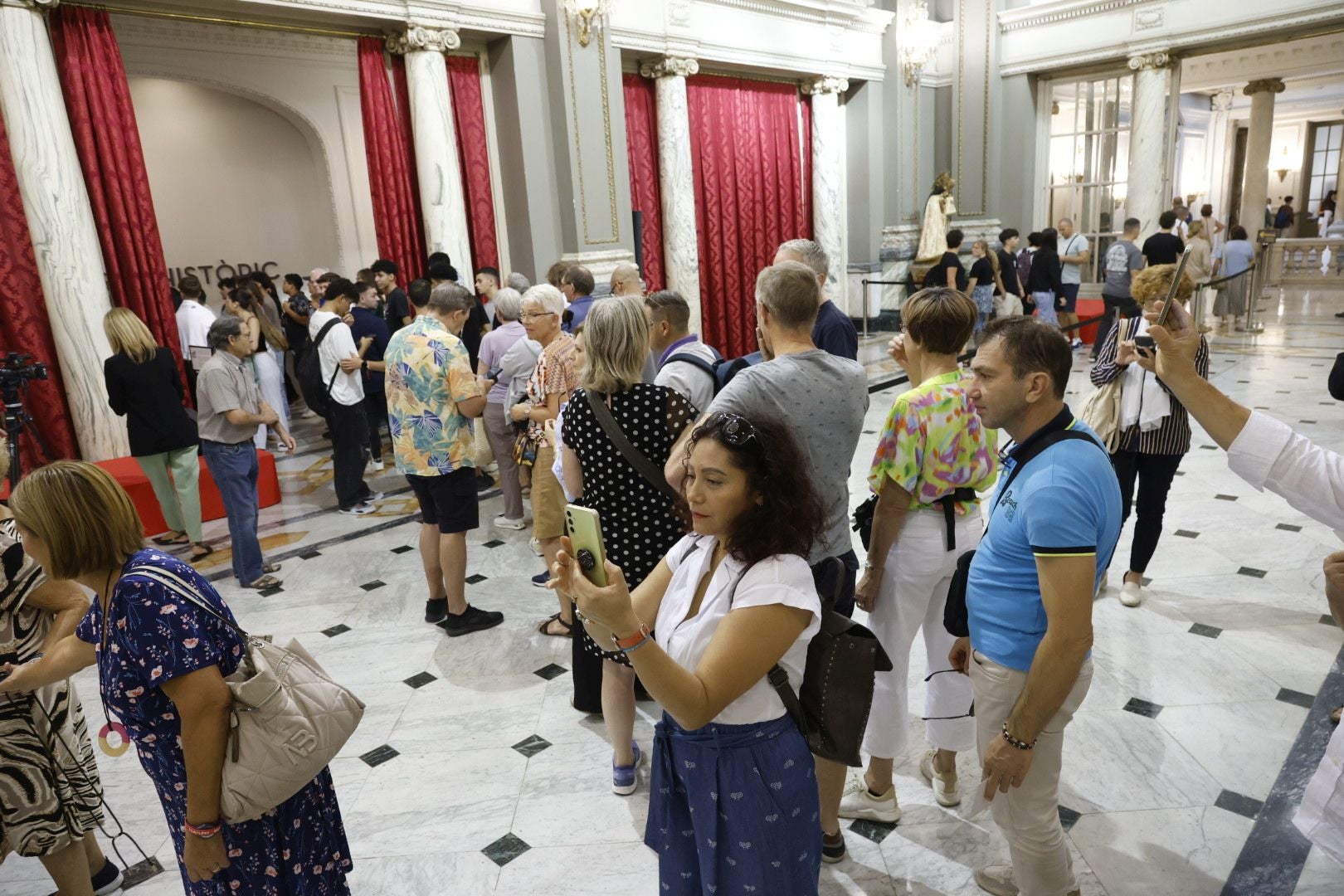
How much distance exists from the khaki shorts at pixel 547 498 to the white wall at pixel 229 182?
8.28m

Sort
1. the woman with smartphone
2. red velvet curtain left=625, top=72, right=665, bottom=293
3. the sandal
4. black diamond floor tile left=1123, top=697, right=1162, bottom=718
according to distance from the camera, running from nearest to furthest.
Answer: black diamond floor tile left=1123, top=697, right=1162, bottom=718 < the woman with smartphone < the sandal < red velvet curtain left=625, top=72, right=665, bottom=293

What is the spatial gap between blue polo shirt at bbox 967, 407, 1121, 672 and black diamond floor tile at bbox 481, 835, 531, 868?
5.14ft

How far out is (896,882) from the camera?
7.95 ft

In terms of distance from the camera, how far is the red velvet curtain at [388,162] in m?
7.32

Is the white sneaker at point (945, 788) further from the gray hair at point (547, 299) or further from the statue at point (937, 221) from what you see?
the statue at point (937, 221)

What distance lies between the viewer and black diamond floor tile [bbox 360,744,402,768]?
3193 millimetres

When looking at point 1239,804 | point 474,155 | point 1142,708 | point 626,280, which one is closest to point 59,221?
point 474,155

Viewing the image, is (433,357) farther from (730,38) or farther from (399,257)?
(730,38)

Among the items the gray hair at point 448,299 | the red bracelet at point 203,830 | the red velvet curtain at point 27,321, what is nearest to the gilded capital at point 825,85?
the gray hair at point 448,299

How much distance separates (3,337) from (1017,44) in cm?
1199

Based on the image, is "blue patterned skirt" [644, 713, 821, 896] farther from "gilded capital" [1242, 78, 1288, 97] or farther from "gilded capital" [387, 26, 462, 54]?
"gilded capital" [1242, 78, 1288, 97]

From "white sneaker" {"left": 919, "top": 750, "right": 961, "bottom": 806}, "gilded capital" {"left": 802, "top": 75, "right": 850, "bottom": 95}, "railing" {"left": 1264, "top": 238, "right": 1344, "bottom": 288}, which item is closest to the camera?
"white sneaker" {"left": 919, "top": 750, "right": 961, "bottom": 806}

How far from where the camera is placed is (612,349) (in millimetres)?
2602

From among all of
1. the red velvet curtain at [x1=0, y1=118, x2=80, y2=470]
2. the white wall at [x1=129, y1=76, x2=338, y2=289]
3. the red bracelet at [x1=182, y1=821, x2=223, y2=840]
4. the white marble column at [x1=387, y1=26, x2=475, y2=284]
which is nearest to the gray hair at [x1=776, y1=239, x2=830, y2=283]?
the red bracelet at [x1=182, y1=821, x2=223, y2=840]
